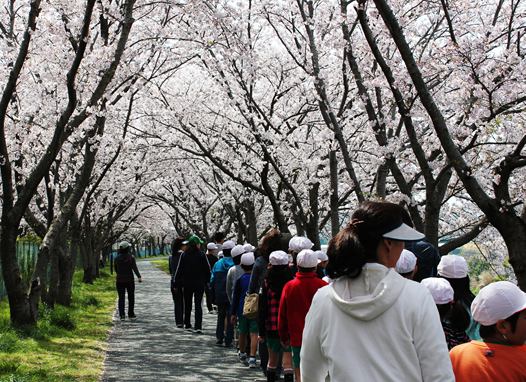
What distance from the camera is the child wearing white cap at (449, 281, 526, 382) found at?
2207 mm

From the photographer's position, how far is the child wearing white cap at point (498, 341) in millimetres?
2207

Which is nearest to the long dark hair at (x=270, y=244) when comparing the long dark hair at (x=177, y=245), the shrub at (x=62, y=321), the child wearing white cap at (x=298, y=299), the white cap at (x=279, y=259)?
the white cap at (x=279, y=259)

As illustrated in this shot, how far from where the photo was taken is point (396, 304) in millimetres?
1865

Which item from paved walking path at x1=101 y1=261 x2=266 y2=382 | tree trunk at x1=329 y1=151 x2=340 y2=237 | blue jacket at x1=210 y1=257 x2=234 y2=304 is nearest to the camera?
paved walking path at x1=101 y1=261 x2=266 y2=382

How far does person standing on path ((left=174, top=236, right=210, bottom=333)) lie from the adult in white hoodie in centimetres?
734

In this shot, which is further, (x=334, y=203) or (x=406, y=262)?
(x=334, y=203)

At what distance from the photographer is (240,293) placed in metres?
7.06

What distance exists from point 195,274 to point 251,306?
3306 mm

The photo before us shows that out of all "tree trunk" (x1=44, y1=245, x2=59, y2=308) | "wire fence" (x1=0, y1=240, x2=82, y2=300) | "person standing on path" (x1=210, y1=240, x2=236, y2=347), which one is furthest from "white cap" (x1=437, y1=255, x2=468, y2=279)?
"wire fence" (x1=0, y1=240, x2=82, y2=300)

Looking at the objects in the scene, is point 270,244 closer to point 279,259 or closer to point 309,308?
point 279,259

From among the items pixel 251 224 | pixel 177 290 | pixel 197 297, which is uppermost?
pixel 251 224

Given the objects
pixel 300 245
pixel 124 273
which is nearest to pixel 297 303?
pixel 300 245

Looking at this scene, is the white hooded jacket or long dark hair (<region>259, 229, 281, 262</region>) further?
long dark hair (<region>259, 229, 281, 262</region>)

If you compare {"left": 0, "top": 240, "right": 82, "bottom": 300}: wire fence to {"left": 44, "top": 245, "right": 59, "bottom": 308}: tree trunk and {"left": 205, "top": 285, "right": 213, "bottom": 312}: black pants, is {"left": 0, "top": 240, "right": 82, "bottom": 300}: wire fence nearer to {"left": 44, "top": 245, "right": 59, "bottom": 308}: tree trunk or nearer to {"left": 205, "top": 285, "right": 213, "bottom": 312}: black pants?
{"left": 44, "top": 245, "right": 59, "bottom": 308}: tree trunk
